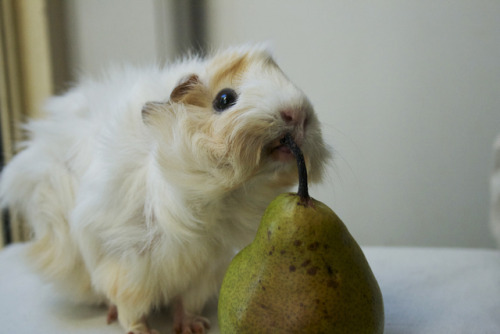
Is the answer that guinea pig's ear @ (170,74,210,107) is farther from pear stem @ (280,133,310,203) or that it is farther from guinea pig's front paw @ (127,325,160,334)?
guinea pig's front paw @ (127,325,160,334)

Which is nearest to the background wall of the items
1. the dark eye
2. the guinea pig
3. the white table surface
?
the white table surface

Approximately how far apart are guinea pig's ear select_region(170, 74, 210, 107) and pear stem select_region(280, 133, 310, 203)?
7.9 inches

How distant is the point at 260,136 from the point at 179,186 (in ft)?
0.64

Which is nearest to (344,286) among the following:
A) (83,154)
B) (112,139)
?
(112,139)

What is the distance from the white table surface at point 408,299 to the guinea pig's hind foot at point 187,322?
0.02m

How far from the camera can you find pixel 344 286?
0.71 metres

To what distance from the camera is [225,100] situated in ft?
2.80

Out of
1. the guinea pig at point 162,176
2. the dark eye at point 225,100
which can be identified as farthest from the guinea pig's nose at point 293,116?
the dark eye at point 225,100

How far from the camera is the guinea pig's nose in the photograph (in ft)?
2.51

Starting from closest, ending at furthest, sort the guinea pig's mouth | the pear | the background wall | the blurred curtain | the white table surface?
the pear
the guinea pig's mouth
the white table surface
the background wall
the blurred curtain

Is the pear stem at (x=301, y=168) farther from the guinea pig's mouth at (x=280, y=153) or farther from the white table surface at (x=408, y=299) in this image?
the white table surface at (x=408, y=299)

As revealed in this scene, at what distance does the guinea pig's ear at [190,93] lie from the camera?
87 cm

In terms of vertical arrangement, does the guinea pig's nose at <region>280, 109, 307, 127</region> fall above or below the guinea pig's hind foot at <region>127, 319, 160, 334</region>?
above

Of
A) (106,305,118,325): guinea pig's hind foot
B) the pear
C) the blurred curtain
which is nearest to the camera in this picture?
the pear
